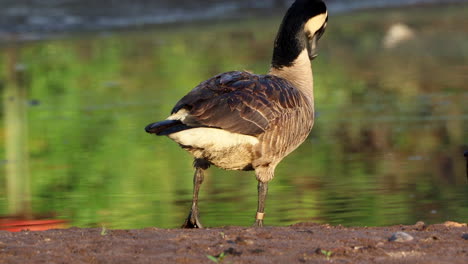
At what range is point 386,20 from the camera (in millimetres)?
26156

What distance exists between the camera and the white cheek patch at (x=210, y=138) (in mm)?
6113

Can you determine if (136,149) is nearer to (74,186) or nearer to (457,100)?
(74,186)

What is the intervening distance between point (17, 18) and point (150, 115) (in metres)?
16.2

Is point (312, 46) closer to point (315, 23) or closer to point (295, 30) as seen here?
point (315, 23)

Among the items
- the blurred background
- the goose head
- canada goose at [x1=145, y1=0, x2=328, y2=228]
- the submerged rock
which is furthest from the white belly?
the submerged rock

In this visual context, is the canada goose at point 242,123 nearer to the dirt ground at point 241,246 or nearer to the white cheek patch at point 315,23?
the white cheek patch at point 315,23

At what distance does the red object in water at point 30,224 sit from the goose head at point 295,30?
2047 millimetres

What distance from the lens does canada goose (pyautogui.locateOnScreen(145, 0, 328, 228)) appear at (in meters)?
6.21

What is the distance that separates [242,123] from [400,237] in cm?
151

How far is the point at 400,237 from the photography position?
5289mm

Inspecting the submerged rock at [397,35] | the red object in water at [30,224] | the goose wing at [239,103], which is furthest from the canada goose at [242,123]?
the submerged rock at [397,35]

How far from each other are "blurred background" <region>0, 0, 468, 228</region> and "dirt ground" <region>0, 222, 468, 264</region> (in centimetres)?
136

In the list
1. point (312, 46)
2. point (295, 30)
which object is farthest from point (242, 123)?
point (312, 46)

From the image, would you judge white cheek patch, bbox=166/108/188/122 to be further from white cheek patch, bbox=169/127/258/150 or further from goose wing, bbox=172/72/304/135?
white cheek patch, bbox=169/127/258/150
